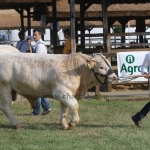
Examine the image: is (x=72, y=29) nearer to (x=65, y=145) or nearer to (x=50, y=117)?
(x=50, y=117)

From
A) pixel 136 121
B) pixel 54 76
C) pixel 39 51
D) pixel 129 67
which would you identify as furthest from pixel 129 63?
pixel 54 76

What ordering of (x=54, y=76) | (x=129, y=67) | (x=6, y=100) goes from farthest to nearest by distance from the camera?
(x=129, y=67) < (x=6, y=100) < (x=54, y=76)

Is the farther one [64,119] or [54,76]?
[64,119]

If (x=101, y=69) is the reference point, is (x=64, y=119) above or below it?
below

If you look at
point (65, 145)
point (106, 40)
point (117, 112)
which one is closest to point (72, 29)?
point (106, 40)

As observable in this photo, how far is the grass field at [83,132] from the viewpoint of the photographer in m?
8.39

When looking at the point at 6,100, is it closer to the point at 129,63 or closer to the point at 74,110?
the point at 74,110

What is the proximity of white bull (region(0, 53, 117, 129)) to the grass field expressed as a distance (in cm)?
42

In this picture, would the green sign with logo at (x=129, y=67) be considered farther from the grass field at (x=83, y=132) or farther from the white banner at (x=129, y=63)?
the grass field at (x=83, y=132)

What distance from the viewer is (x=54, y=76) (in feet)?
32.5

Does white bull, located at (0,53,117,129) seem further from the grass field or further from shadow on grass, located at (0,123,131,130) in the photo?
the grass field

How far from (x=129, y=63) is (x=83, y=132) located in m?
5.86

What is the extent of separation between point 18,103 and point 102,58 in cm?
490

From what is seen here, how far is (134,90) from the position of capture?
17297 mm
